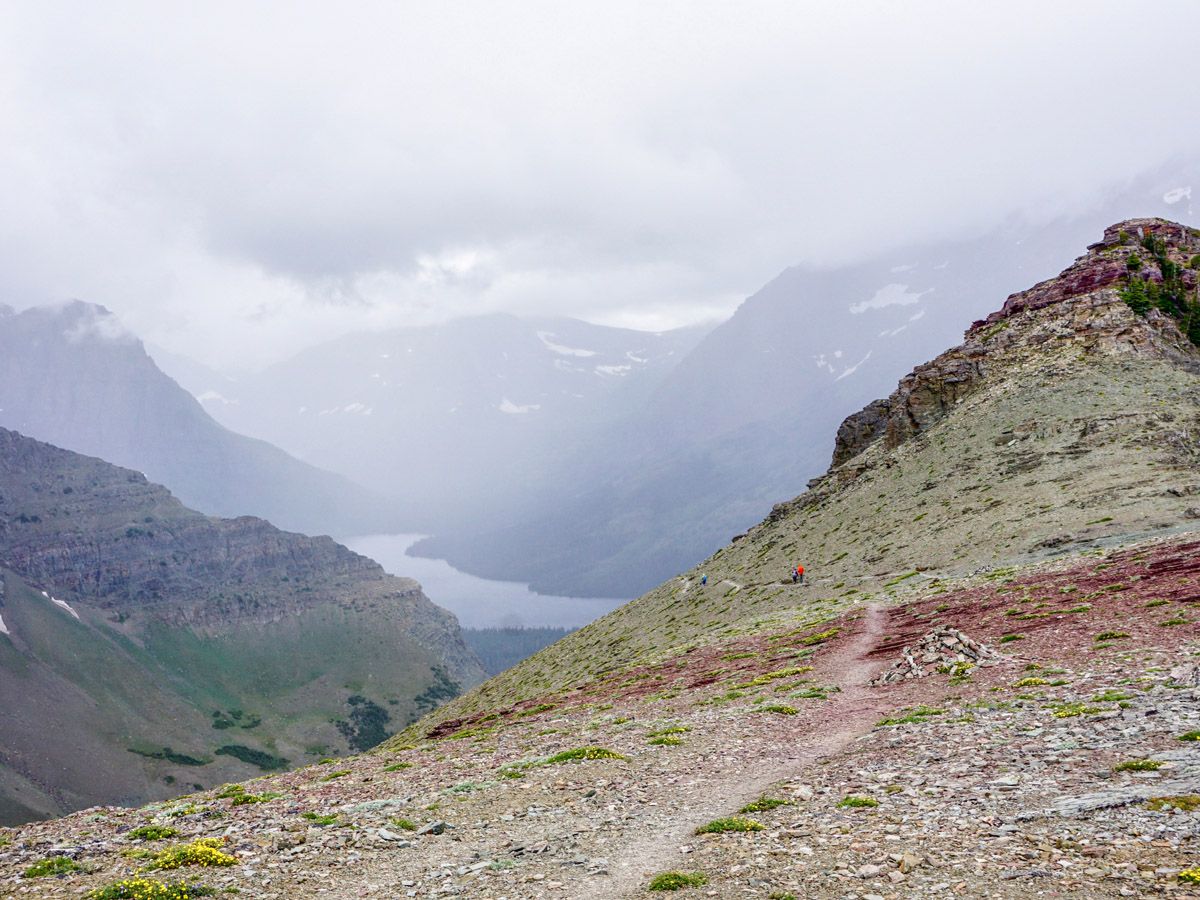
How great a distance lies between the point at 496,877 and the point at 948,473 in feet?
262

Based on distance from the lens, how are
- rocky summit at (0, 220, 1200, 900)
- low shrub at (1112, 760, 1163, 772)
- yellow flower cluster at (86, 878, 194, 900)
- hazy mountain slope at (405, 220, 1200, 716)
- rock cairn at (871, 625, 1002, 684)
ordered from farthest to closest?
hazy mountain slope at (405, 220, 1200, 716)
rock cairn at (871, 625, 1002, 684)
low shrub at (1112, 760, 1163, 772)
yellow flower cluster at (86, 878, 194, 900)
rocky summit at (0, 220, 1200, 900)

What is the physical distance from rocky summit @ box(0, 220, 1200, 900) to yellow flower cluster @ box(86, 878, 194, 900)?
0.66 feet

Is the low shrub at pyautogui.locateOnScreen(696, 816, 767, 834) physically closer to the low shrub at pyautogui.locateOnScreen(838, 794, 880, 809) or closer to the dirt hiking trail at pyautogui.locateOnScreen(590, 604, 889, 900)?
the dirt hiking trail at pyautogui.locateOnScreen(590, 604, 889, 900)

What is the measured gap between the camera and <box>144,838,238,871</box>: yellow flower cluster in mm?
16344

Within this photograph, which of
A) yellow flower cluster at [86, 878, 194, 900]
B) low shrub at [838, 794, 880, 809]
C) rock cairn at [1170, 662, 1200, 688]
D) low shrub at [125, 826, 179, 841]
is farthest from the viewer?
rock cairn at [1170, 662, 1200, 688]

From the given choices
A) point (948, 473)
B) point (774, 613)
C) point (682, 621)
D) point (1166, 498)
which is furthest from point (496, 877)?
point (948, 473)

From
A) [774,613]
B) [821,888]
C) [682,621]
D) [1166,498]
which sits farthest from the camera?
[682,621]

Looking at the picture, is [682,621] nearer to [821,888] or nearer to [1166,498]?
[1166,498]

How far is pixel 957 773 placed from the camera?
17828mm

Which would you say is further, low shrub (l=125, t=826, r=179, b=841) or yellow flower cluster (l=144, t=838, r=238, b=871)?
low shrub (l=125, t=826, r=179, b=841)

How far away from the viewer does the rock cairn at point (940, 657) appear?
102 ft

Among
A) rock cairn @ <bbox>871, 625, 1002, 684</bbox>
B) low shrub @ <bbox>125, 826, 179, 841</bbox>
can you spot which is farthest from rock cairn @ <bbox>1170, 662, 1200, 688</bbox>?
low shrub @ <bbox>125, 826, 179, 841</bbox>

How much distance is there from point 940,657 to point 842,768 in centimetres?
1461

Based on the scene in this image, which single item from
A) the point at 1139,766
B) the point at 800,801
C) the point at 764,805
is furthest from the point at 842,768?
the point at 1139,766
